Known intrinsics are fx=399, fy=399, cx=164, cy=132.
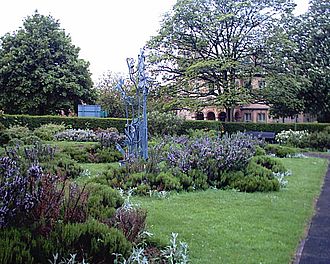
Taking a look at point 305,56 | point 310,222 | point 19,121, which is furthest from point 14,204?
point 305,56

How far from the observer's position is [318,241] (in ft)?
15.4

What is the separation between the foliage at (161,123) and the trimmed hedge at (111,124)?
1.68 meters

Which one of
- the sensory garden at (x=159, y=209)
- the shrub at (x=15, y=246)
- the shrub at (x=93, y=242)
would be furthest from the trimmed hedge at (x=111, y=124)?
the shrub at (x=15, y=246)

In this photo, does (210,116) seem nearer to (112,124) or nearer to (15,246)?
(112,124)

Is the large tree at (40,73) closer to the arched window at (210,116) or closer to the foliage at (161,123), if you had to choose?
the foliage at (161,123)

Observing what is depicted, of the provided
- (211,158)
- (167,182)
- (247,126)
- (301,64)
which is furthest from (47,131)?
(301,64)

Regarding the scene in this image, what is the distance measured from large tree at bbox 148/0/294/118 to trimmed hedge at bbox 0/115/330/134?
5.24ft

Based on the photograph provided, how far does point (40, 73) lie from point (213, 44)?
40.9ft

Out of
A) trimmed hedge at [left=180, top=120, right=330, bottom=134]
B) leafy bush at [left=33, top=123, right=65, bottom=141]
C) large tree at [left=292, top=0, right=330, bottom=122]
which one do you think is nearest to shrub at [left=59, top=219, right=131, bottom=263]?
leafy bush at [left=33, top=123, right=65, bottom=141]

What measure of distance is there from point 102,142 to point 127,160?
4462mm

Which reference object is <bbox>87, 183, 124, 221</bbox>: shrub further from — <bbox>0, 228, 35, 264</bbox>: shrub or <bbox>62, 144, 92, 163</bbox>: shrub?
<bbox>62, 144, 92, 163</bbox>: shrub

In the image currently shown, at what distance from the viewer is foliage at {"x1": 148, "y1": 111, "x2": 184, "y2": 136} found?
1916 cm

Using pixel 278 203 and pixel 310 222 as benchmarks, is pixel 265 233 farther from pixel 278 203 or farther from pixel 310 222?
pixel 278 203

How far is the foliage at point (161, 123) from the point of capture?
1916cm
